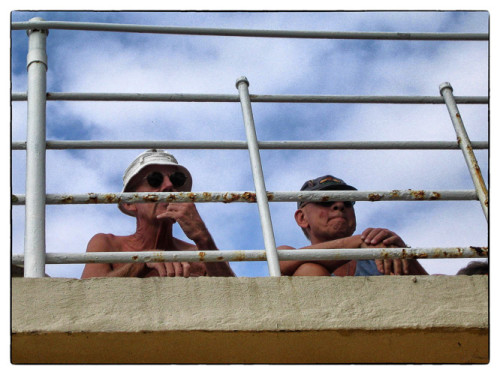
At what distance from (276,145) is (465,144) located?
65cm

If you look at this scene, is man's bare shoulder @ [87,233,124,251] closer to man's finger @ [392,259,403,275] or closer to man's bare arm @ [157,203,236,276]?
man's bare arm @ [157,203,236,276]

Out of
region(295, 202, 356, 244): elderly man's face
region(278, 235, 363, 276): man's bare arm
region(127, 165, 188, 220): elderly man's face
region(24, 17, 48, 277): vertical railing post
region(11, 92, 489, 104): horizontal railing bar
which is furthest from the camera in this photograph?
region(295, 202, 356, 244): elderly man's face

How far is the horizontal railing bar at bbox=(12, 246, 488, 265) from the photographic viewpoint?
254 centimetres

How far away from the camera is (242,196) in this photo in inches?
109

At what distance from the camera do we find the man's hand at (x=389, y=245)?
3193 mm

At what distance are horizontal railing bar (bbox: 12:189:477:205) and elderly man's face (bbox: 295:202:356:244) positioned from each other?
3.09 ft

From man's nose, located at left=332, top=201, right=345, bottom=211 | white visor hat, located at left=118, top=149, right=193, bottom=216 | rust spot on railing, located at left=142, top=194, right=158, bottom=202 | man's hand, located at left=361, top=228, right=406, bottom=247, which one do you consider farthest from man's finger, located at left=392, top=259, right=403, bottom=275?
rust spot on railing, located at left=142, top=194, right=158, bottom=202

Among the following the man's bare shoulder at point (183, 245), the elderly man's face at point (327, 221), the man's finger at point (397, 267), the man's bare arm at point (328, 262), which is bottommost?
the man's finger at point (397, 267)

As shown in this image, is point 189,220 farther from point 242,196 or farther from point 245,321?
point 245,321

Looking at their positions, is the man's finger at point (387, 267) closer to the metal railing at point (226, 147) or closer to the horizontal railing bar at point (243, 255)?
the metal railing at point (226, 147)

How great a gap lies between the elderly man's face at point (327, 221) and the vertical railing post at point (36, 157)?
1.36 meters

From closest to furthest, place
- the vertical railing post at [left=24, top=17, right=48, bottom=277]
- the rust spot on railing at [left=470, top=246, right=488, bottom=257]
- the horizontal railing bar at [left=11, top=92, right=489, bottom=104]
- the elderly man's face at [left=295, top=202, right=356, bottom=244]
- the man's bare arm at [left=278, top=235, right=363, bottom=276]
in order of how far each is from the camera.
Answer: the vertical railing post at [left=24, top=17, right=48, bottom=277]
the rust spot on railing at [left=470, top=246, right=488, bottom=257]
the horizontal railing bar at [left=11, top=92, right=489, bottom=104]
the man's bare arm at [left=278, top=235, right=363, bottom=276]
the elderly man's face at [left=295, top=202, right=356, bottom=244]

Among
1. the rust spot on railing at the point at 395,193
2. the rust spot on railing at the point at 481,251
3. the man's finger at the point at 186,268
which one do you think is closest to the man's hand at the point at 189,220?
the man's finger at the point at 186,268

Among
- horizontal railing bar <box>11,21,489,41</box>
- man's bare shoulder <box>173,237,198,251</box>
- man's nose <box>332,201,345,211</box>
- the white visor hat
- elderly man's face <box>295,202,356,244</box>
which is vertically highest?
horizontal railing bar <box>11,21,489,41</box>
